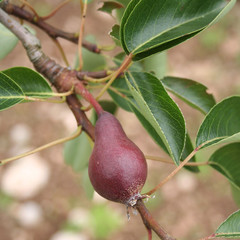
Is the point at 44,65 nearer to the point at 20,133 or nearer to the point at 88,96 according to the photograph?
the point at 88,96

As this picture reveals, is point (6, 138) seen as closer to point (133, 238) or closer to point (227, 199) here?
point (133, 238)

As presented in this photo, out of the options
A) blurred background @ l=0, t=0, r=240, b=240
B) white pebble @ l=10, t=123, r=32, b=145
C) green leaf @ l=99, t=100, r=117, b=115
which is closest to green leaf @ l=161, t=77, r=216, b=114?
green leaf @ l=99, t=100, r=117, b=115

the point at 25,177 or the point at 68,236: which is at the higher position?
the point at 25,177

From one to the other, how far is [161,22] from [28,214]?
199 centimetres

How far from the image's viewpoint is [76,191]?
2506 mm

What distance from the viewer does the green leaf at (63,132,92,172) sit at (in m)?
1.01

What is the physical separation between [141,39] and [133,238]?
1.88 metres

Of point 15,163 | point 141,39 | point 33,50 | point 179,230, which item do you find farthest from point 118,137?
point 15,163

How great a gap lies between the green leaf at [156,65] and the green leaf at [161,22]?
275 millimetres

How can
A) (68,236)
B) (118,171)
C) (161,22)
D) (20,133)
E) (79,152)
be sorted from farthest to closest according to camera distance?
(20,133)
(68,236)
(79,152)
(161,22)
(118,171)

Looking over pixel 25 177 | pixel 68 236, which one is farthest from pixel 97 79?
pixel 25 177

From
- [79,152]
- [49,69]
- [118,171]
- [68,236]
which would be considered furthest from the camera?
[68,236]

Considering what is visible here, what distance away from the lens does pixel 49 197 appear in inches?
98.7

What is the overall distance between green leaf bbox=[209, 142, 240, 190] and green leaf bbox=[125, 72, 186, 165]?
0.20 metres
